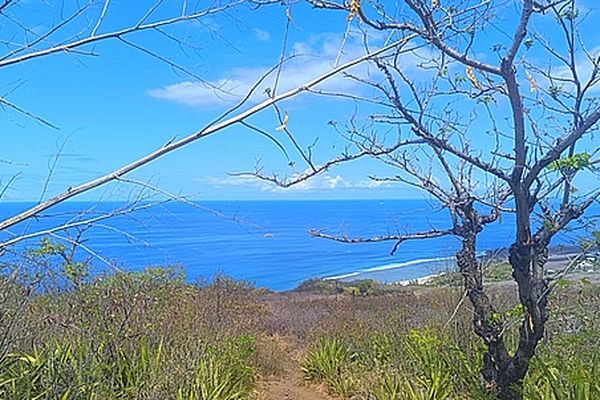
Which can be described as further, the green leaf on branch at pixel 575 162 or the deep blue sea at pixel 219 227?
the green leaf on branch at pixel 575 162

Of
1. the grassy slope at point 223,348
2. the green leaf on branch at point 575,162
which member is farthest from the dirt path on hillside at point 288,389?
the green leaf on branch at point 575,162

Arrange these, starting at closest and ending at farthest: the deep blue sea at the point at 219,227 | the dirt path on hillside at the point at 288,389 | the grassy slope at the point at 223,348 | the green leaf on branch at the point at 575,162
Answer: the deep blue sea at the point at 219,227 < the green leaf on branch at the point at 575,162 < the grassy slope at the point at 223,348 < the dirt path on hillside at the point at 288,389

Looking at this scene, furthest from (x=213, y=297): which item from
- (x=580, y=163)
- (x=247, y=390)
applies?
(x=580, y=163)

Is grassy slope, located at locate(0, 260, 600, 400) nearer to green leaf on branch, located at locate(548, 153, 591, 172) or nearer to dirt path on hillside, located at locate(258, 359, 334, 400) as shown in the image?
dirt path on hillside, located at locate(258, 359, 334, 400)

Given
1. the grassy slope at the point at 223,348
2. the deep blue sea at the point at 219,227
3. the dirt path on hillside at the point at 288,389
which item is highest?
the deep blue sea at the point at 219,227

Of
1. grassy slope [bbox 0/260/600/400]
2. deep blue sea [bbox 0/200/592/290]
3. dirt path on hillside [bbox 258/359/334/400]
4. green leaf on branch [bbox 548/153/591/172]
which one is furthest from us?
dirt path on hillside [bbox 258/359/334/400]

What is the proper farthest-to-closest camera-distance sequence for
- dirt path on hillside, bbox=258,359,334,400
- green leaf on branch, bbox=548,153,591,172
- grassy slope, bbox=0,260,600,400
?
dirt path on hillside, bbox=258,359,334,400 < grassy slope, bbox=0,260,600,400 < green leaf on branch, bbox=548,153,591,172

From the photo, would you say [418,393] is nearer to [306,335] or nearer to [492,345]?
[492,345]

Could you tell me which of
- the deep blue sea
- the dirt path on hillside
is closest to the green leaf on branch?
the deep blue sea

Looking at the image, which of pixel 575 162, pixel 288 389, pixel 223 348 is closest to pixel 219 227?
pixel 575 162

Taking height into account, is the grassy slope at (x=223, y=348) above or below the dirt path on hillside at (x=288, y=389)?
above

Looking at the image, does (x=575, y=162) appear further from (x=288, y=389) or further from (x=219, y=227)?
(x=288, y=389)

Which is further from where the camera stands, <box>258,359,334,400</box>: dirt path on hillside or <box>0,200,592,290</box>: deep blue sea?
<box>258,359,334,400</box>: dirt path on hillside

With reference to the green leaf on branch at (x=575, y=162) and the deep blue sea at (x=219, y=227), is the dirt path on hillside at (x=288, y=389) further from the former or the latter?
the green leaf on branch at (x=575, y=162)
